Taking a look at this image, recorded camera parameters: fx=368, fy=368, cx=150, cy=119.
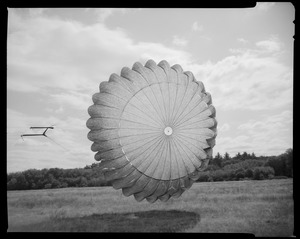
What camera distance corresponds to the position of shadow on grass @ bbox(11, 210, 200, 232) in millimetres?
5219

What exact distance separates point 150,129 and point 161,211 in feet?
4.27

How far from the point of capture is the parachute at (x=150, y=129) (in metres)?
5.00

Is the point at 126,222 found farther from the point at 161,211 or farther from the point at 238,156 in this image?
the point at 238,156

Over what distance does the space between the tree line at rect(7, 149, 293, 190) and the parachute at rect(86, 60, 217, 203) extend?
72cm

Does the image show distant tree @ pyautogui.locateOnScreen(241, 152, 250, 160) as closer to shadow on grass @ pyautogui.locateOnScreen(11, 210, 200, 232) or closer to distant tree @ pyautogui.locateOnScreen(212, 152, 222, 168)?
distant tree @ pyautogui.locateOnScreen(212, 152, 222, 168)

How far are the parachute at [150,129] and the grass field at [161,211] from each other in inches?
15.6

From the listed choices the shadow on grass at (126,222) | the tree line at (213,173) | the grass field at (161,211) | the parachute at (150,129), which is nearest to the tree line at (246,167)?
the tree line at (213,173)

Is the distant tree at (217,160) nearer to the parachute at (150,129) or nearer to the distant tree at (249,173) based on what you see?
the distant tree at (249,173)

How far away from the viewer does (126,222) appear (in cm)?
531

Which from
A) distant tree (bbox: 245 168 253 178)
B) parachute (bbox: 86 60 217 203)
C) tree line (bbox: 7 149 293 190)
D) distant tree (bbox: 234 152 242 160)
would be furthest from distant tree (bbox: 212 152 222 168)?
parachute (bbox: 86 60 217 203)

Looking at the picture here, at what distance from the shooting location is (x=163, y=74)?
203 inches

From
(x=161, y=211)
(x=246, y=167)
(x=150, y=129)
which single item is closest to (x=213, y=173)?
(x=246, y=167)
